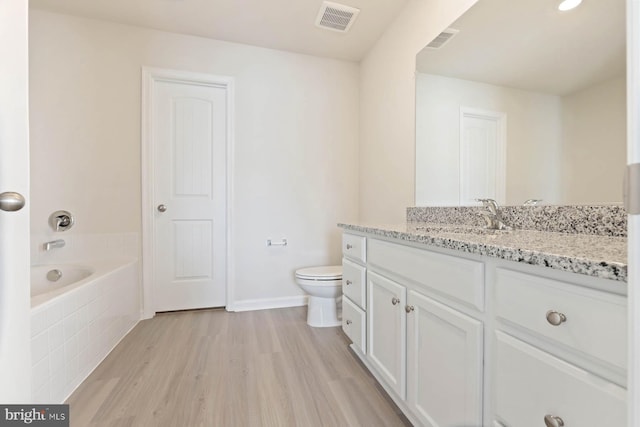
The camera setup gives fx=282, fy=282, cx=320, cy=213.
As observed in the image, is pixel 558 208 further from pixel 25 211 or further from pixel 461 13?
pixel 25 211

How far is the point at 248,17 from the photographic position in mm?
2174

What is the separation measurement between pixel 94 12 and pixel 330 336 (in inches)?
118

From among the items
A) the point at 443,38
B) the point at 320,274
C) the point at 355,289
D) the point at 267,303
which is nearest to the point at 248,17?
the point at 443,38

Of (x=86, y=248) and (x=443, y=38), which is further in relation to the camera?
(x=86, y=248)

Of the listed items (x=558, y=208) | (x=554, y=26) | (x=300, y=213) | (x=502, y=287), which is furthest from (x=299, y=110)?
(x=502, y=287)

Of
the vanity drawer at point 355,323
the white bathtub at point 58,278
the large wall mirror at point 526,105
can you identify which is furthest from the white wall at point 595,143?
the white bathtub at point 58,278

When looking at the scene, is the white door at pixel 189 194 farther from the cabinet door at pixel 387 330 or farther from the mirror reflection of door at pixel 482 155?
the mirror reflection of door at pixel 482 155

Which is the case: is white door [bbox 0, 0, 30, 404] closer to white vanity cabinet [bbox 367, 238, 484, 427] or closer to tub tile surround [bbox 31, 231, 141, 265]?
white vanity cabinet [bbox 367, 238, 484, 427]

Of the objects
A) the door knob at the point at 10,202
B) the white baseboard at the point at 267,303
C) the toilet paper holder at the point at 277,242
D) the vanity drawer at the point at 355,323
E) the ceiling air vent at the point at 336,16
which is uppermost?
the ceiling air vent at the point at 336,16

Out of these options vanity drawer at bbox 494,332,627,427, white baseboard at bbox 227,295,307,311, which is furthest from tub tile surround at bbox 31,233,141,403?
vanity drawer at bbox 494,332,627,427

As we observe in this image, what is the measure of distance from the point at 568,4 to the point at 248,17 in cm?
199

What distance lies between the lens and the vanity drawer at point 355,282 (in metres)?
1.51

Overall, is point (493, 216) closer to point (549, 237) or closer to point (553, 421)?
point (549, 237)

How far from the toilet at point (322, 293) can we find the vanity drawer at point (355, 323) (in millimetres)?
354
